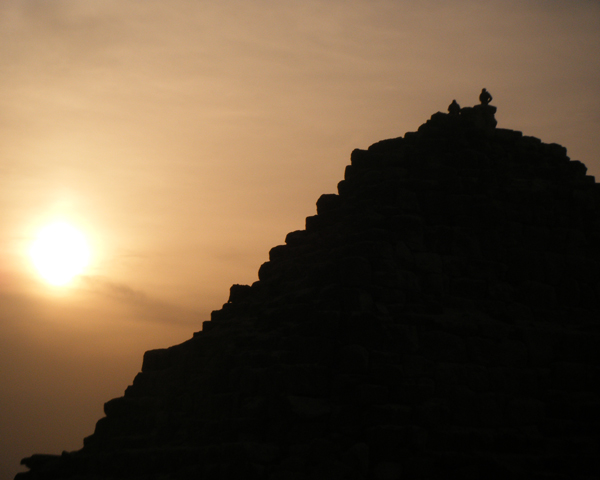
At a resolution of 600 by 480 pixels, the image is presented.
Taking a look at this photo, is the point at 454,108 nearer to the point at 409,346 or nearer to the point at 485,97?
the point at 485,97

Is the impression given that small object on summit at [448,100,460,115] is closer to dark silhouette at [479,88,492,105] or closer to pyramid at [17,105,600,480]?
pyramid at [17,105,600,480]

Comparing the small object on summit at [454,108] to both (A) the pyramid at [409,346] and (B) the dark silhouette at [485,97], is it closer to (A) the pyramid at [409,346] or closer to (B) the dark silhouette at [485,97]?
(A) the pyramid at [409,346]

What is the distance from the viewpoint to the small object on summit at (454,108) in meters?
21.4

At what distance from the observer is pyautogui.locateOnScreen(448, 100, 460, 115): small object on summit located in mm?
21422

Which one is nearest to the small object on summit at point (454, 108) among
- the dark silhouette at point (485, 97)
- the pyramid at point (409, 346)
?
the pyramid at point (409, 346)

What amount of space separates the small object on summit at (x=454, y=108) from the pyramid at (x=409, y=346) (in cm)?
9

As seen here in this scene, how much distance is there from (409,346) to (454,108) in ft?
26.2

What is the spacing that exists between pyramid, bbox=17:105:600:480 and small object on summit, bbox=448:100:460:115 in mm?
87

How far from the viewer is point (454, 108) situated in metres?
21.5

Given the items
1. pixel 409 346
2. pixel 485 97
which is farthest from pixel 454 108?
pixel 409 346

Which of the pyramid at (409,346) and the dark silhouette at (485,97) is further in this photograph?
the dark silhouette at (485,97)

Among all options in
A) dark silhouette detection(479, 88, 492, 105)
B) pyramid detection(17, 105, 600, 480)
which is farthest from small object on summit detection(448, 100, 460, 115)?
dark silhouette detection(479, 88, 492, 105)

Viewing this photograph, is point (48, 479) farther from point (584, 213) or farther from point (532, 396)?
point (584, 213)

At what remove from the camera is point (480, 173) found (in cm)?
2031
